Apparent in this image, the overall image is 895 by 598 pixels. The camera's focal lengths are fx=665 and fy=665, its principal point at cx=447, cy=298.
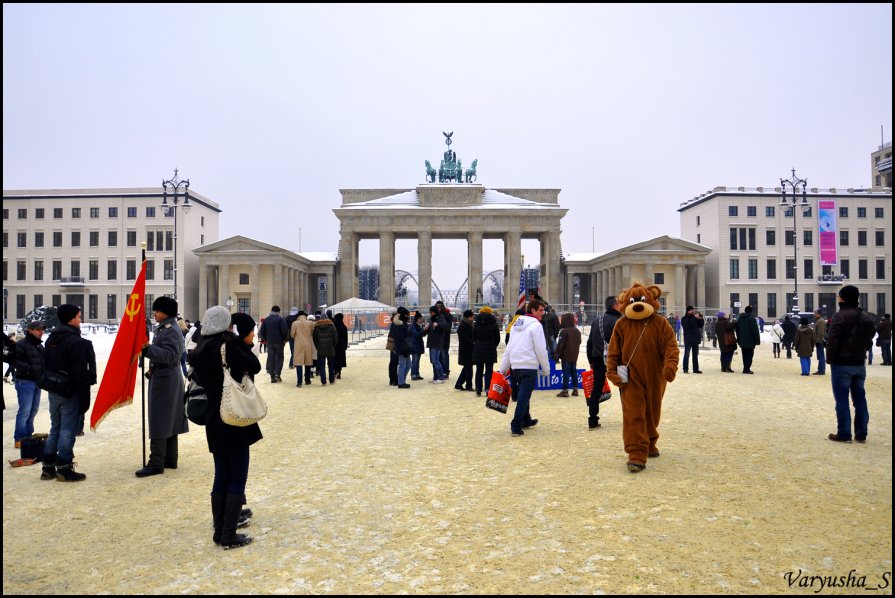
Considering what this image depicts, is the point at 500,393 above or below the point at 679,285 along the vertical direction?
below

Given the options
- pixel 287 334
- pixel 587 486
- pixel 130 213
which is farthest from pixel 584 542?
pixel 130 213

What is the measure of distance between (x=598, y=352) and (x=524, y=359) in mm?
1859

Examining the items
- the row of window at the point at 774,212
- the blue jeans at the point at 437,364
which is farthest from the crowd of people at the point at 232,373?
the row of window at the point at 774,212

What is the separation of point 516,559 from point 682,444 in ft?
15.6

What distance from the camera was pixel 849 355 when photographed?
8.87 m

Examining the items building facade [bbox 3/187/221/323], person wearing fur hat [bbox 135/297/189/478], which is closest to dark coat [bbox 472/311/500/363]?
person wearing fur hat [bbox 135/297/189/478]

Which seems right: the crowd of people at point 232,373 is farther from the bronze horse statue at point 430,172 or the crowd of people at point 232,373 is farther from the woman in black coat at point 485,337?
the bronze horse statue at point 430,172

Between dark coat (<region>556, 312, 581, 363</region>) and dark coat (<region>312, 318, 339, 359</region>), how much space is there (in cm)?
611

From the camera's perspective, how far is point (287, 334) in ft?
57.3

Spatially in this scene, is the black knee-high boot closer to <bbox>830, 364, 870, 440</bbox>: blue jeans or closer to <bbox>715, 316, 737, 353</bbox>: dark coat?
<bbox>830, 364, 870, 440</bbox>: blue jeans

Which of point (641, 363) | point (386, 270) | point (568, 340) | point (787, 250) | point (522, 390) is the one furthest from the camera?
point (787, 250)

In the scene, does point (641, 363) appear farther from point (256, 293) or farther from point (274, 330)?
point (256, 293)

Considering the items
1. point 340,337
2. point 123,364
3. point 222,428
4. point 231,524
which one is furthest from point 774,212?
point 231,524

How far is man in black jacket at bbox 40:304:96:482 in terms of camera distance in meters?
7.43
